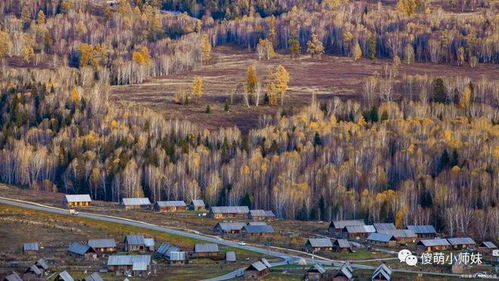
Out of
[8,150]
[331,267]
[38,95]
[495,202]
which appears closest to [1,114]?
[38,95]

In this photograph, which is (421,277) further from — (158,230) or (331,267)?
(158,230)

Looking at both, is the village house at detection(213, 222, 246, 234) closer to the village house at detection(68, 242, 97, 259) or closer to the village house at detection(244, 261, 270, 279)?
the village house at detection(68, 242, 97, 259)

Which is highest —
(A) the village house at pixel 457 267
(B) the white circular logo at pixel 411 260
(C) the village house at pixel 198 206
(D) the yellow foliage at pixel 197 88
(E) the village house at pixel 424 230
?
(D) the yellow foliage at pixel 197 88

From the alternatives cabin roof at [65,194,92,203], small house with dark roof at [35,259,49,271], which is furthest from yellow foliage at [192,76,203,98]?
small house with dark roof at [35,259,49,271]

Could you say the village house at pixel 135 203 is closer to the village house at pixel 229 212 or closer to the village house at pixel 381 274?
the village house at pixel 229 212

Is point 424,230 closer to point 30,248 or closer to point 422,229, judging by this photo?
point 422,229

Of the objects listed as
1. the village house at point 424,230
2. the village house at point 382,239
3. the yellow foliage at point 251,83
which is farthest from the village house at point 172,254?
the yellow foliage at point 251,83
